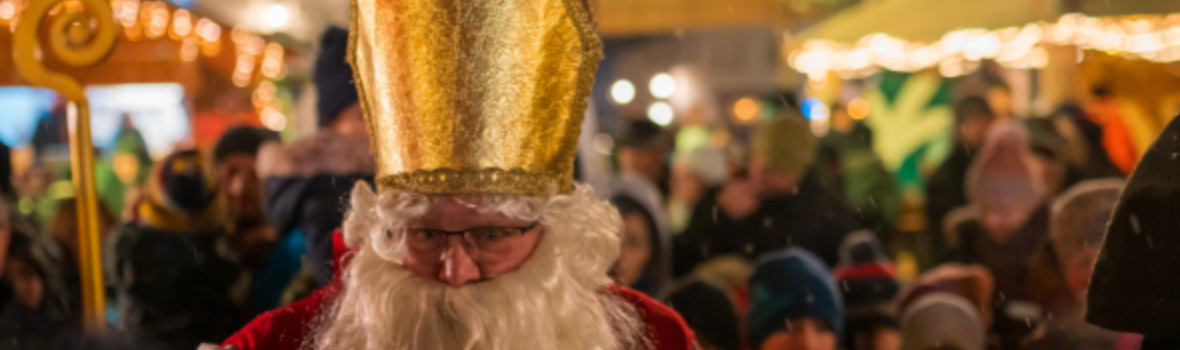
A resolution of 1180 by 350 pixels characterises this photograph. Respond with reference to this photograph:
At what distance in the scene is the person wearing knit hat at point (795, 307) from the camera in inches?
134

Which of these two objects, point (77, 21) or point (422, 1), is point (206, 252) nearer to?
point (77, 21)

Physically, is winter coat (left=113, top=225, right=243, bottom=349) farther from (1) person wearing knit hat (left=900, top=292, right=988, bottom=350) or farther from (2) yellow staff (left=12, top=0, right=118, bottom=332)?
(1) person wearing knit hat (left=900, top=292, right=988, bottom=350)

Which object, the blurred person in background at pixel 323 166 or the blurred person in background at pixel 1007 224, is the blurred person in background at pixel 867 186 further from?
the blurred person in background at pixel 323 166

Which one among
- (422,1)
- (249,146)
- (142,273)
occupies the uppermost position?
(422,1)

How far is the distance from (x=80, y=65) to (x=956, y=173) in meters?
3.81

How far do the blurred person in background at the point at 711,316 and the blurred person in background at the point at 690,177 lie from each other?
34.0 inches

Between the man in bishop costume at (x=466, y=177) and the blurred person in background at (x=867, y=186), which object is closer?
the man in bishop costume at (x=466, y=177)

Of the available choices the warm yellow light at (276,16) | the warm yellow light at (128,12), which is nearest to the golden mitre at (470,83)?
the warm yellow light at (128,12)

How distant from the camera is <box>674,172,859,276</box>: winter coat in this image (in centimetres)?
379

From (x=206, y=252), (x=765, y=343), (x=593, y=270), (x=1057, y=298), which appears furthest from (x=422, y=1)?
(x=1057, y=298)

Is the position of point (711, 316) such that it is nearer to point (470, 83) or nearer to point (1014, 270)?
point (1014, 270)

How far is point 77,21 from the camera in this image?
2.01 metres

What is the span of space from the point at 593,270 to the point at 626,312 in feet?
0.47

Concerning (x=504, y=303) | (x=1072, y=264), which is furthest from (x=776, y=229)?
(x=504, y=303)
